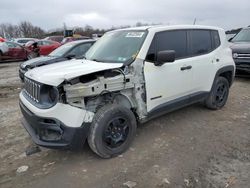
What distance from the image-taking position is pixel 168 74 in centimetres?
447

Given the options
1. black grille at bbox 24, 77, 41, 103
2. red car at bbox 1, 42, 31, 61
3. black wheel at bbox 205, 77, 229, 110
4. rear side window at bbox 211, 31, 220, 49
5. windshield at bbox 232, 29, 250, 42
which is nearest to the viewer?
black grille at bbox 24, 77, 41, 103

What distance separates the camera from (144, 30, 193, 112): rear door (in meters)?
4.25

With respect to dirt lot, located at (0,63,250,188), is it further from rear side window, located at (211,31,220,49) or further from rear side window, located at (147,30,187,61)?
rear side window, located at (211,31,220,49)

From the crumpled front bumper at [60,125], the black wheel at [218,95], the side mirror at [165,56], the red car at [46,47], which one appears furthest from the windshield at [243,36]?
the red car at [46,47]

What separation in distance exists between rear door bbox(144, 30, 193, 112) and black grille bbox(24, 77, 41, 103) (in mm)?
1585

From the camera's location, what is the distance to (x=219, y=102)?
6016mm

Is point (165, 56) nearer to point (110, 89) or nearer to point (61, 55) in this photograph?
point (110, 89)

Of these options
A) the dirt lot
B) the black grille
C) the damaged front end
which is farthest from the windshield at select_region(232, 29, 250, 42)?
the black grille

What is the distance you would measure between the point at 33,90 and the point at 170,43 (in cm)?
240

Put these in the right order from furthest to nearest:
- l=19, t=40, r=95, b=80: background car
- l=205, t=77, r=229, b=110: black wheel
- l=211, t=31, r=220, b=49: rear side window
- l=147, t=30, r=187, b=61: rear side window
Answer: l=19, t=40, r=95, b=80: background car < l=205, t=77, r=229, b=110: black wheel < l=211, t=31, r=220, b=49: rear side window < l=147, t=30, r=187, b=61: rear side window

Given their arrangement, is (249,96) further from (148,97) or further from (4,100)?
(4,100)

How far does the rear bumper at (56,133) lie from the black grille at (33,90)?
243 millimetres

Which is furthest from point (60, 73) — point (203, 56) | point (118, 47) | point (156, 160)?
point (203, 56)

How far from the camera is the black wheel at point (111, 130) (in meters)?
3.64
